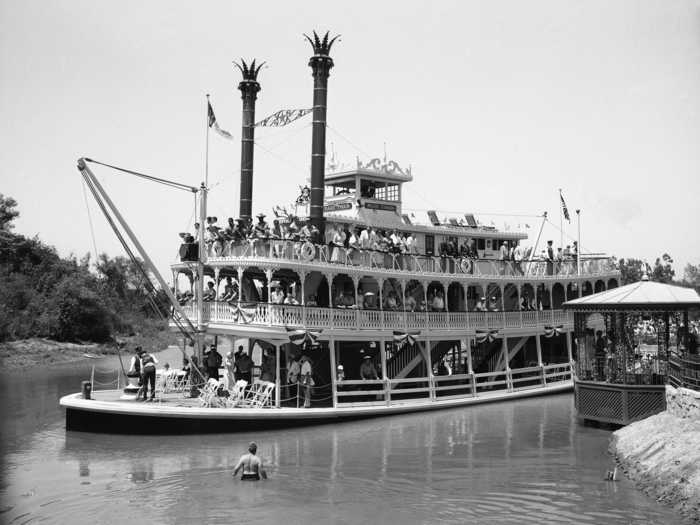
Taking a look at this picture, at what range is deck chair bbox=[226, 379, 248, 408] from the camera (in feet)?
67.7

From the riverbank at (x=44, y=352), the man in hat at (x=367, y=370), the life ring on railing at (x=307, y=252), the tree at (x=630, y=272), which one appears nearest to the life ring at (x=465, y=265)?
the man in hat at (x=367, y=370)

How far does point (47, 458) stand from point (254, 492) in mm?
5909

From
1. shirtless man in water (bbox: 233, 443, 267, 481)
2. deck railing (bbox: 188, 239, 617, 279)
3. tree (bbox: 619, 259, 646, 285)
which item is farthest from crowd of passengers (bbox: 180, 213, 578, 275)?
tree (bbox: 619, 259, 646, 285)

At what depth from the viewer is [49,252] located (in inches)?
2313

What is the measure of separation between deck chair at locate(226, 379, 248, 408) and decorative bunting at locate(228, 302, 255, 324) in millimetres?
1664

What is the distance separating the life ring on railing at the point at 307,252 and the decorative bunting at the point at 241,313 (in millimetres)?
2113

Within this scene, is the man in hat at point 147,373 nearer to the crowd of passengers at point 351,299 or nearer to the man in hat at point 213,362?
the man in hat at point 213,362

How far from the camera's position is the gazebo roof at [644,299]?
64.8 ft

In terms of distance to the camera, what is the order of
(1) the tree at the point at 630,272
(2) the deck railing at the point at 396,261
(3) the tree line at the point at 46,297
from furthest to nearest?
(1) the tree at the point at 630,272 < (3) the tree line at the point at 46,297 < (2) the deck railing at the point at 396,261

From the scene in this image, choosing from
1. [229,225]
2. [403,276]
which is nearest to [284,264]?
[229,225]

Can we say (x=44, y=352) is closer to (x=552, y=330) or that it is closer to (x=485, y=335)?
(x=485, y=335)

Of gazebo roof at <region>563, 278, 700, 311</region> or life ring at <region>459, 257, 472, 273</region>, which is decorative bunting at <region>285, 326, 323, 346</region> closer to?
gazebo roof at <region>563, 278, 700, 311</region>

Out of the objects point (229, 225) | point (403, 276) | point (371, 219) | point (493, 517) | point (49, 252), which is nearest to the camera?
point (493, 517)

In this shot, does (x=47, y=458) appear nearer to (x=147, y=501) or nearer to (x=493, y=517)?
(x=147, y=501)
